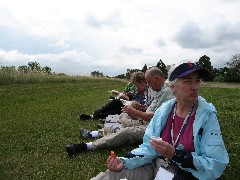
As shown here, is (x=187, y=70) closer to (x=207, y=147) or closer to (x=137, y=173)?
(x=207, y=147)

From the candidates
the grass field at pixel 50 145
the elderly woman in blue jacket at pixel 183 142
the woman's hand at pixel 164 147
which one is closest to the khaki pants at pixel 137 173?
the elderly woman in blue jacket at pixel 183 142

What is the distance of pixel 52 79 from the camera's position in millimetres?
28500

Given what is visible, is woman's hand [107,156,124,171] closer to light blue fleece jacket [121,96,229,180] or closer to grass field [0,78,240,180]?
light blue fleece jacket [121,96,229,180]

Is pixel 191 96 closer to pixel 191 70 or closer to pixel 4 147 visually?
pixel 191 70

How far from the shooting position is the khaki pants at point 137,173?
3.77 metres

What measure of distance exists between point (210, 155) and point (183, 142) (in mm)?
325

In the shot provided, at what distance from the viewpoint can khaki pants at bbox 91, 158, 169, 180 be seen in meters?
3.77

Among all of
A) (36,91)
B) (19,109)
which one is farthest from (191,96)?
(36,91)

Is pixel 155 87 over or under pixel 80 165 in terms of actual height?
over

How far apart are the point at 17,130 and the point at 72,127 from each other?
4.26 feet

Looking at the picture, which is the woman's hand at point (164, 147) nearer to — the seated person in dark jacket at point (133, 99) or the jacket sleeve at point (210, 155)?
the jacket sleeve at point (210, 155)

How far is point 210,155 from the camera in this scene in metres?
3.30

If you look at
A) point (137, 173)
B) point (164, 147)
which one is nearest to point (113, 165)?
point (137, 173)

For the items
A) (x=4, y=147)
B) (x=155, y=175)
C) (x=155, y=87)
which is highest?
(x=155, y=87)
